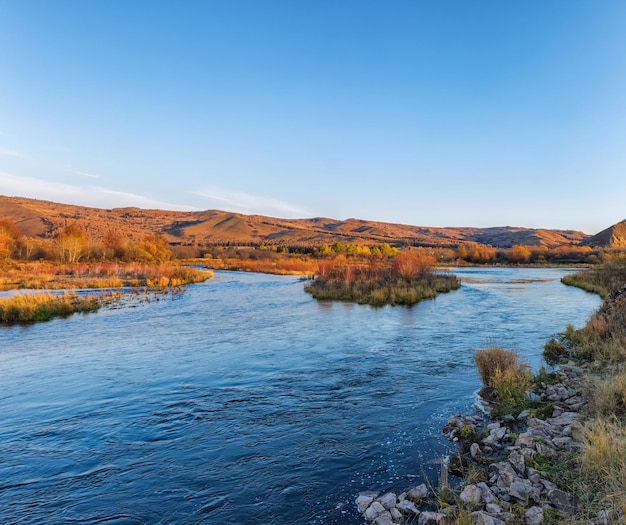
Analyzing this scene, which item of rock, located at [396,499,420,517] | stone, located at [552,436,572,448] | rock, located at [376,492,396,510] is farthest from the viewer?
stone, located at [552,436,572,448]

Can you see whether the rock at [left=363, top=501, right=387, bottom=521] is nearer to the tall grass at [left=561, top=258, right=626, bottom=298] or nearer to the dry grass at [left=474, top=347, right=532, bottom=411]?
→ the dry grass at [left=474, top=347, right=532, bottom=411]

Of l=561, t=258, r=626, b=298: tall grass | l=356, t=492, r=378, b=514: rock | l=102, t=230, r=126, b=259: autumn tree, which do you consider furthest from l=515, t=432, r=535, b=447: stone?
l=102, t=230, r=126, b=259: autumn tree

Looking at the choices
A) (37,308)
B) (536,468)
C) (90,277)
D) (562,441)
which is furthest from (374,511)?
(90,277)

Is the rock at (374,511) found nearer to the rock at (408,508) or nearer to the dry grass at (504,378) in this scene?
the rock at (408,508)

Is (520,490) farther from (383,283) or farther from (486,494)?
(383,283)

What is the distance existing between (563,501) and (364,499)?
2297 millimetres

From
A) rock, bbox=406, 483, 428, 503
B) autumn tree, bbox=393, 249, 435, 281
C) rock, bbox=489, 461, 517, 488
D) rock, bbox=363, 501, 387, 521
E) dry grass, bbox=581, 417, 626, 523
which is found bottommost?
rock, bbox=363, 501, 387, 521

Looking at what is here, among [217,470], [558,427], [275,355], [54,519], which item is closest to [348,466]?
[217,470]

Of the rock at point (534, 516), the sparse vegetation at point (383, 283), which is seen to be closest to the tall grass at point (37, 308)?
the sparse vegetation at point (383, 283)

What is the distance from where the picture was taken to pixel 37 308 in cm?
2094

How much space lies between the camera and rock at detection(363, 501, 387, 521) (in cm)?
488

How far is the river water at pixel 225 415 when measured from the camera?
555 centimetres

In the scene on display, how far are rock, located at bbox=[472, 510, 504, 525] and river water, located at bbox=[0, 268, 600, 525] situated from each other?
57.8 inches

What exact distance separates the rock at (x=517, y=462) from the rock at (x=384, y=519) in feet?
6.23
